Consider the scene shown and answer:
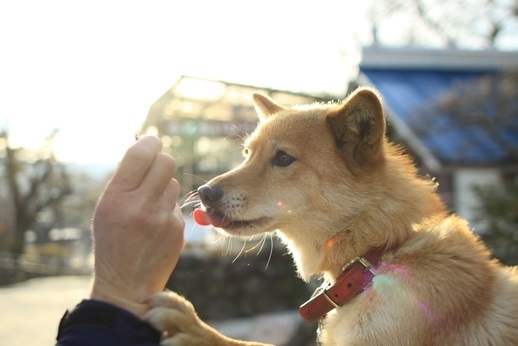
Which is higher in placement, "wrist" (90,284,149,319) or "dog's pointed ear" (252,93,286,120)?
"dog's pointed ear" (252,93,286,120)

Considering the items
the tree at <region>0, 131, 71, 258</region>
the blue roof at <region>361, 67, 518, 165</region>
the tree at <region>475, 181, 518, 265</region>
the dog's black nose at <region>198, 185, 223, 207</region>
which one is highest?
the dog's black nose at <region>198, 185, 223, 207</region>

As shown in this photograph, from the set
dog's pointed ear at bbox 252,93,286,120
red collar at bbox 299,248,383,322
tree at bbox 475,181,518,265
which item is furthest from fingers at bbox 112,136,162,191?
tree at bbox 475,181,518,265

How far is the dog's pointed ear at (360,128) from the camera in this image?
2338 mm

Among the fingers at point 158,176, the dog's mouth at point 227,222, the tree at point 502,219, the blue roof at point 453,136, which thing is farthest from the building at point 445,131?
the fingers at point 158,176

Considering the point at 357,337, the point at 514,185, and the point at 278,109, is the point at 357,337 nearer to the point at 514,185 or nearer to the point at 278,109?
the point at 278,109

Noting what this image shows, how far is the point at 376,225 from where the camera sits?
2.22m

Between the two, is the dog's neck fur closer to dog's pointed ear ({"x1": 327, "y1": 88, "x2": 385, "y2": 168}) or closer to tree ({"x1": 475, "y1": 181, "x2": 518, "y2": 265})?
dog's pointed ear ({"x1": 327, "y1": 88, "x2": 385, "y2": 168})

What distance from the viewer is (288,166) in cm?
261

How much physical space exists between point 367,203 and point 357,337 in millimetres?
650

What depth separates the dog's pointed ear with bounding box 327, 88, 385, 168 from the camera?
2.34 meters

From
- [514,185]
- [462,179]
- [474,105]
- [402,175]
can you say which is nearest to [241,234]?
[402,175]

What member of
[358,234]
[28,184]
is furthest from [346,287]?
[28,184]

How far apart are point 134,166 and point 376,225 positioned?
1.20 m

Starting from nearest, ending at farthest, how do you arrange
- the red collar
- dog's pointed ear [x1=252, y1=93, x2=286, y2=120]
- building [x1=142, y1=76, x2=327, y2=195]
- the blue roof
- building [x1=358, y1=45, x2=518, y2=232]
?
the red collar
dog's pointed ear [x1=252, y1=93, x2=286, y2=120]
building [x1=358, y1=45, x2=518, y2=232]
the blue roof
building [x1=142, y1=76, x2=327, y2=195]
